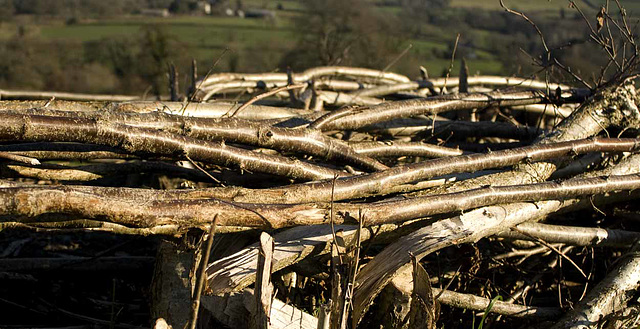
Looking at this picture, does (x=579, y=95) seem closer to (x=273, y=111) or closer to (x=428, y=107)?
(x=428, y=107)

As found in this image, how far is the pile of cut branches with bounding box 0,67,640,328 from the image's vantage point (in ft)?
7.71

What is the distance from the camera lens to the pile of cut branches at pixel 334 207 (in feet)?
7.71

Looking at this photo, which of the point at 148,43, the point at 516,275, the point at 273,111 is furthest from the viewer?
the point at 148,43

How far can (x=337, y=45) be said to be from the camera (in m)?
18.5

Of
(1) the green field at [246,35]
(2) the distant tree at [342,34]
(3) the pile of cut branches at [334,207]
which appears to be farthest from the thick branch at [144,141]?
(1) the green field at [246,35]

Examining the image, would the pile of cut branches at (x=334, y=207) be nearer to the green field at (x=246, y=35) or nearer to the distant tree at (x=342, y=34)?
the distant tree at (x=342, y=34)

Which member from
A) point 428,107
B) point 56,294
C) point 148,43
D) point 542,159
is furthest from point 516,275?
point 148,43

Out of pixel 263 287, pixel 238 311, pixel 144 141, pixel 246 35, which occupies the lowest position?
pixel 246 35

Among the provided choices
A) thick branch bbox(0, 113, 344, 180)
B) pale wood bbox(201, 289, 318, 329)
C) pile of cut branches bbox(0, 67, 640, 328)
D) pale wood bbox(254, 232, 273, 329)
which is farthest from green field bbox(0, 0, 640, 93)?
pale wood bbox(254, 232, 273, 329)

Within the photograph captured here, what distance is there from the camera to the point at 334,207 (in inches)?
103

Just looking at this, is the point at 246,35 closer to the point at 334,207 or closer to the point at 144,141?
the point at 144,141

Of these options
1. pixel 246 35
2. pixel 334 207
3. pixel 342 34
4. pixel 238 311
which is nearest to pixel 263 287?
pixel 238 311

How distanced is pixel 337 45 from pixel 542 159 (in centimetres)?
1551

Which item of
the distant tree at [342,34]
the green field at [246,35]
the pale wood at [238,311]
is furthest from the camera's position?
the green field at [246,35]
